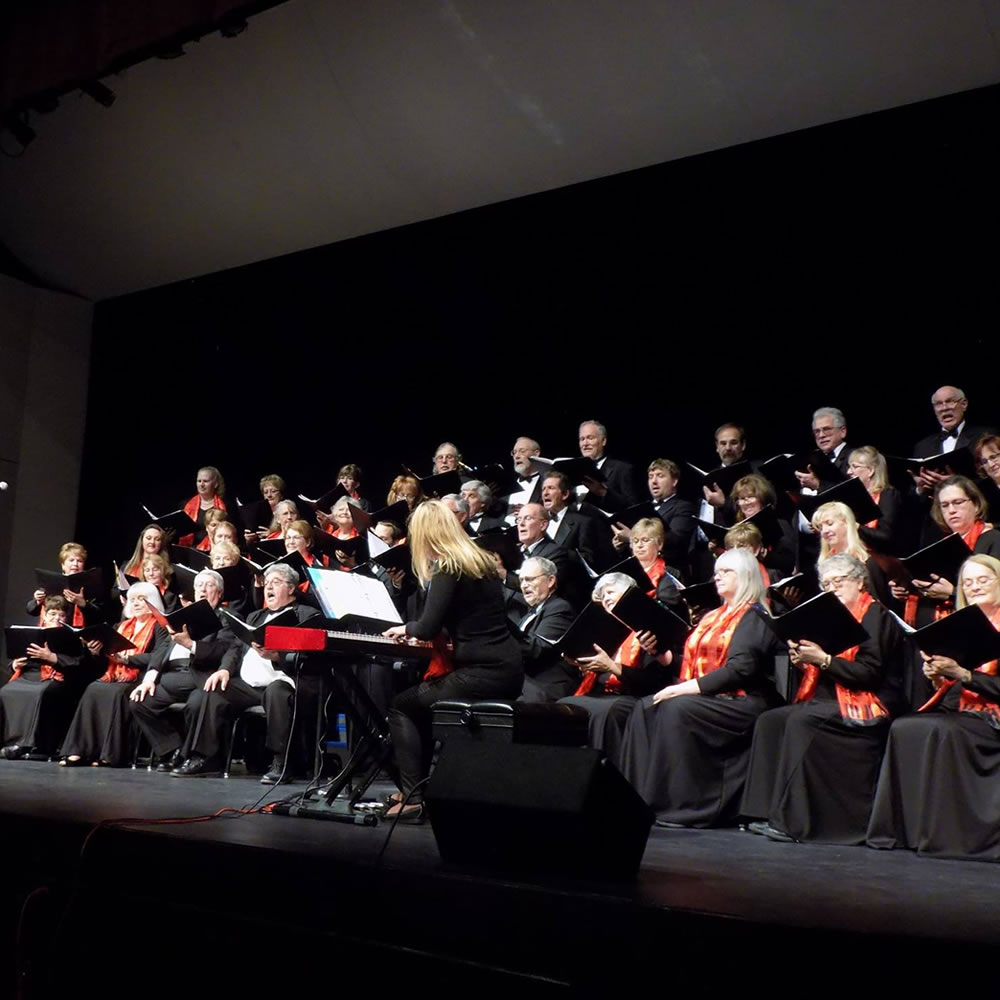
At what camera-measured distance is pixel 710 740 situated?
16.3ft

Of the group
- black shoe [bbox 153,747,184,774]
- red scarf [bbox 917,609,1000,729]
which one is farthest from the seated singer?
black shoe [bbox 153,747,184,774]

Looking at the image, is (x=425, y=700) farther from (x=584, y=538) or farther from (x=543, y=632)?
(x=584, y=538)

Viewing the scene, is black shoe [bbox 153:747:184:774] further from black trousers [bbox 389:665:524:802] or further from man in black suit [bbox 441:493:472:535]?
black trousers [bbox 389:665:524:802]

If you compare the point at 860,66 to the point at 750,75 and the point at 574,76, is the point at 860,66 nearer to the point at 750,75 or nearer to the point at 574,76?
the point at 750,75

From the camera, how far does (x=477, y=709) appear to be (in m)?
4.11

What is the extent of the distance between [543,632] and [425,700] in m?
1.57

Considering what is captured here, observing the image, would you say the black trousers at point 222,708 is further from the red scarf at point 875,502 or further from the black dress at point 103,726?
the red scarf at point 875,502

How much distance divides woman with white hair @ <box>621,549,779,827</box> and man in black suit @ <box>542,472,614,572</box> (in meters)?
1.47

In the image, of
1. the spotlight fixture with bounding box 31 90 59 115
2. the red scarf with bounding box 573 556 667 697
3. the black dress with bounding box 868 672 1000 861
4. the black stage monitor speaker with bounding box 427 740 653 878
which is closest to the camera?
the black stage monitor speaker with bounding box 427 740 653 878

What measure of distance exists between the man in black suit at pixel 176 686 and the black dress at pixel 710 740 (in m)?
2.83

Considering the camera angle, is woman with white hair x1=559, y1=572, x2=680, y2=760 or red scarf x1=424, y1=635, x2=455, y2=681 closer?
red scarf x1=424, y1=635, x2=455, y2=681

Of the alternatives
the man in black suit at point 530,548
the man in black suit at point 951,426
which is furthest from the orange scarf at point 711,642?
the man in black suit at point 951,426

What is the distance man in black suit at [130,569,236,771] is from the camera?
22.1 ft

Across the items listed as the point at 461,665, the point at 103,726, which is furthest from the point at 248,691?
the point at 461,665
